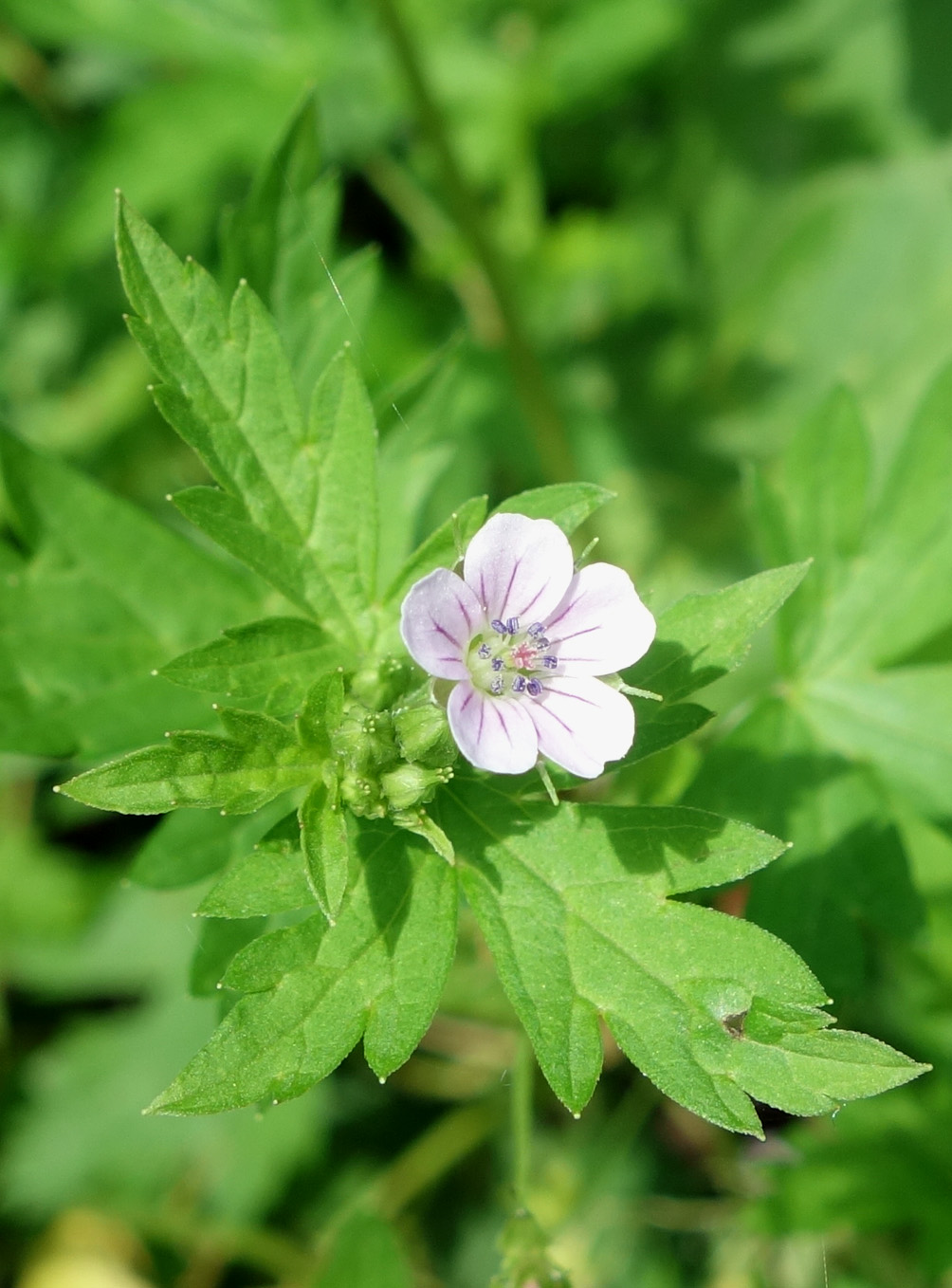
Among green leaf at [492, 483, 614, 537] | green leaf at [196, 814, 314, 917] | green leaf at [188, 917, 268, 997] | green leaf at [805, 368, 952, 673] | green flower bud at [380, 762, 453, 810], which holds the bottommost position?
green leaf at [805, 368, 952, 673]

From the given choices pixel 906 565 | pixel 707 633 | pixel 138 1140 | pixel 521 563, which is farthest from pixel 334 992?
pixel 138 1140

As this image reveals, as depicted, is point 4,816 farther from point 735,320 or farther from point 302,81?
point 735,320

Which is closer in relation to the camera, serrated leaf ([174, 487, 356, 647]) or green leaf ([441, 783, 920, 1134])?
green leaf ([441, 783, 920, 1134])

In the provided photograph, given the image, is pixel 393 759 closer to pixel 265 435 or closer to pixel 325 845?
pixel 325 845

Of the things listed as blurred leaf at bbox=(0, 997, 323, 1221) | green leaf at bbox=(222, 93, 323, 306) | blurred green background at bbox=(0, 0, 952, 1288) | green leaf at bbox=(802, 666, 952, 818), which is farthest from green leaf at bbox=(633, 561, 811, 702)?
blurred leaf at bbox=(0, 997, 323, 1221)

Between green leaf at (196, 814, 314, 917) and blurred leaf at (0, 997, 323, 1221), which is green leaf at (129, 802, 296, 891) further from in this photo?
blurred leaf at (0, 997, 323, 1221)
